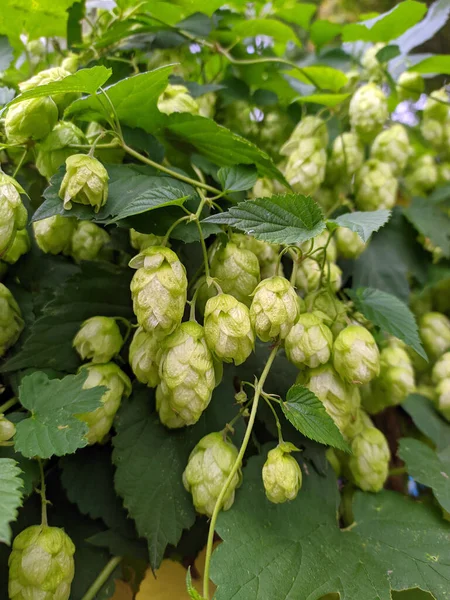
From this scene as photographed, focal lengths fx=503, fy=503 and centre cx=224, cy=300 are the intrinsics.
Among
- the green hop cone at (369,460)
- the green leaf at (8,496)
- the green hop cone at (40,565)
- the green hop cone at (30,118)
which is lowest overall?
the green hop cone at (369,460)

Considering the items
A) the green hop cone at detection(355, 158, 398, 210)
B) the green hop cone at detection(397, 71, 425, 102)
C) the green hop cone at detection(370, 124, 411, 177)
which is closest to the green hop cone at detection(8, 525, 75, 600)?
the green hop cone at detection(355, 158, 398, 210)

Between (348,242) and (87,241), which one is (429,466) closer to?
(348,242)

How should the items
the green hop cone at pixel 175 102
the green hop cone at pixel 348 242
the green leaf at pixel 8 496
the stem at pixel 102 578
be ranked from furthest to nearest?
the green hop cone at pixel 348 242 < the green hop cone at pixel 175 102 < the stem at pixel 102 578 < the green leaf at pixel 8 496

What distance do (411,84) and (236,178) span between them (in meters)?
0.62

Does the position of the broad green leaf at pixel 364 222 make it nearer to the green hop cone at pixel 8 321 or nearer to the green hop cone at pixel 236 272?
the green hop cone at pixel 236 272

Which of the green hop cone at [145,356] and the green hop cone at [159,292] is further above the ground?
the green hop cone at [159,292]

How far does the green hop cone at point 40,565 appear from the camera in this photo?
20.7 inches

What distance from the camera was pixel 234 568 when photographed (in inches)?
22.1

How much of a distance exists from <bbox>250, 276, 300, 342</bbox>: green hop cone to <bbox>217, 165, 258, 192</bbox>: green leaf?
0.15m

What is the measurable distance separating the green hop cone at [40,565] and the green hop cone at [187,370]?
20 cm

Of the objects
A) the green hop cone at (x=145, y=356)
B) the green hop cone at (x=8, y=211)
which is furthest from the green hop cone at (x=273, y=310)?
the green hop cone at (x=8, y=211)

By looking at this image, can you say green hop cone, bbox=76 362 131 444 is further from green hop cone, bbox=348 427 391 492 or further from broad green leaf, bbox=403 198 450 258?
broad green leaf, bbox=403 198 450 258

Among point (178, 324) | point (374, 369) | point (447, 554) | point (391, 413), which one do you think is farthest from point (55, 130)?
point (391, 413)

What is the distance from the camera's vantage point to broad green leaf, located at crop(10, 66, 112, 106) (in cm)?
52
